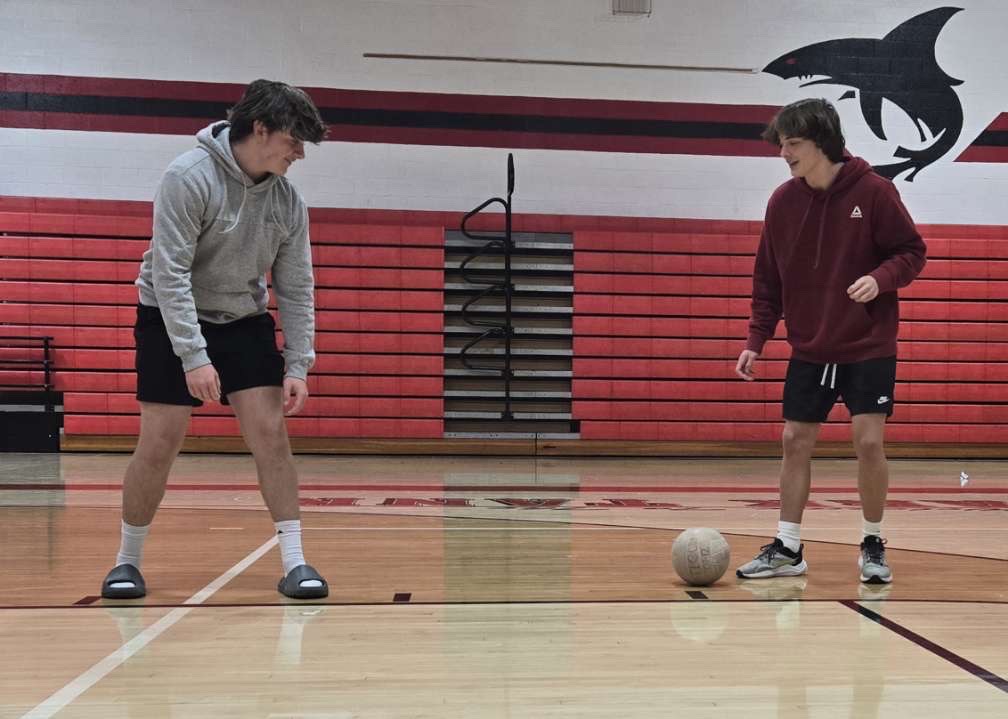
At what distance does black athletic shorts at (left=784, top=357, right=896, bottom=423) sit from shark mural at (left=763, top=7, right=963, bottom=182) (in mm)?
6701

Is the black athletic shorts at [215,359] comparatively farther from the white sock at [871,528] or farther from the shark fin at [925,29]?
the shark fin at [925,29]

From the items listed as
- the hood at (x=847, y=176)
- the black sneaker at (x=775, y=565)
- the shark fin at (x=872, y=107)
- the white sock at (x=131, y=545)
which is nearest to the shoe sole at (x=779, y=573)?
the black sneaker at (x=775, y=565)

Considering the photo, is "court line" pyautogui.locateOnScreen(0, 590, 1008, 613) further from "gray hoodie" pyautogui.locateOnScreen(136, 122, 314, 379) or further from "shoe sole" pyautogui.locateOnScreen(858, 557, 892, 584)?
"gray hoodie" pyautogui.locateOnScreen(136, 122, 314, 379)

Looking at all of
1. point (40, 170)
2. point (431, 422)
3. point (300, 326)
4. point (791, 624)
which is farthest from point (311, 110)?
point (40, 170)

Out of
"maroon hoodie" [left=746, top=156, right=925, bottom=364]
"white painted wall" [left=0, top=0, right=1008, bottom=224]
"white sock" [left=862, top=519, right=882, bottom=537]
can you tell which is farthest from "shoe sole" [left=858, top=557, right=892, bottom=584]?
"white painted wall" [left=0, top=0, right=1008, bottom=224]

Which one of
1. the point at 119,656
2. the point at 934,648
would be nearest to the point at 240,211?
the point at 119,656

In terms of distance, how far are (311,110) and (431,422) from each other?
20.6 ft

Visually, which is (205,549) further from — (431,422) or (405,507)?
(431,422)

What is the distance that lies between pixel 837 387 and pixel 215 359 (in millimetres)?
1910

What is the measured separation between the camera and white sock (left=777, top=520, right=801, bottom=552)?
3011 mm

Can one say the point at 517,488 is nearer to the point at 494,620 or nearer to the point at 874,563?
the point at 874,563

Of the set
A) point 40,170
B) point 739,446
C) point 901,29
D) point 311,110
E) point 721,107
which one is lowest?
point 739,446

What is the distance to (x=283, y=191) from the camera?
8.94ft

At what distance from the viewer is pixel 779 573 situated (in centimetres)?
298
